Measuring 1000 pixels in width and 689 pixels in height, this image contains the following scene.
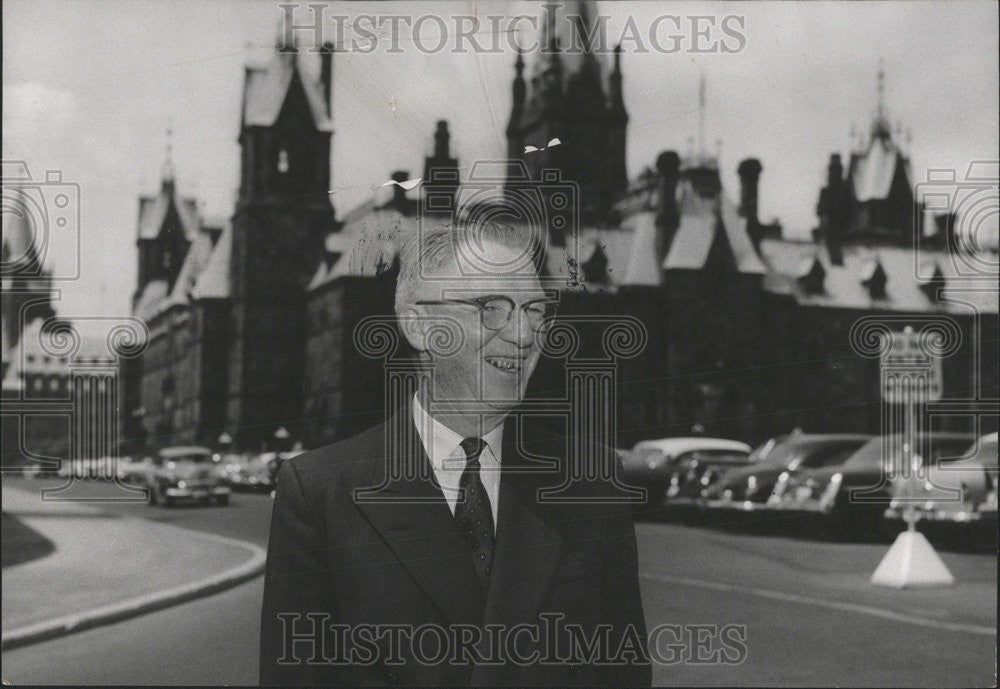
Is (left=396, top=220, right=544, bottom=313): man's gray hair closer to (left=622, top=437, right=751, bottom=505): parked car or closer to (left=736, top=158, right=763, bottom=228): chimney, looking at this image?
(left=622, top=437, right=751, bottom=505): parked car

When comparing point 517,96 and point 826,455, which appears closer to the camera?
point 517,96

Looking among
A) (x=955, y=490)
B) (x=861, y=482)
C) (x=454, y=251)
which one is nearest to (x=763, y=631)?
(x=861, y=482)

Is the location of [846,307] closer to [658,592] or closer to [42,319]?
[658,592]

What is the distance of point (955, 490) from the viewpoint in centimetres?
464

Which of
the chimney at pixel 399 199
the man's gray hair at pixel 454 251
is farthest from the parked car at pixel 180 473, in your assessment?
the man's gray hair at pixel 454 251

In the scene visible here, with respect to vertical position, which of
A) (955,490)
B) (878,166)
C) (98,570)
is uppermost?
(878,166)

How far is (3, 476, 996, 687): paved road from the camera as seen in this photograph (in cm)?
452

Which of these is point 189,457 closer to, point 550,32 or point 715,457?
point 550,32

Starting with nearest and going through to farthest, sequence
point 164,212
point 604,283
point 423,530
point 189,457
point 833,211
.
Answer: point 423,530 → point 604,283 → point 164,212 → point 189,457 → point 833,211

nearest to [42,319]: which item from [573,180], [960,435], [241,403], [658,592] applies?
[241,403]

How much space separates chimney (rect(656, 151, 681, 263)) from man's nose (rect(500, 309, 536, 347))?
1742mm

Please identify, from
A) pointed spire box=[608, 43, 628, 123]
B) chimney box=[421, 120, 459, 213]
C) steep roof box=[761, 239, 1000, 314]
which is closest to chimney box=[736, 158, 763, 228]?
steep roof box=[761, 239, 1000, 314]

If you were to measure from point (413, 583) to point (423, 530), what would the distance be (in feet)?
0.33

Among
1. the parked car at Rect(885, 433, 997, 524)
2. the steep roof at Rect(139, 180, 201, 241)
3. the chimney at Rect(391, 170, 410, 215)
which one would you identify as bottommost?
the parked car at Rect(885, 433, 997, 524)
